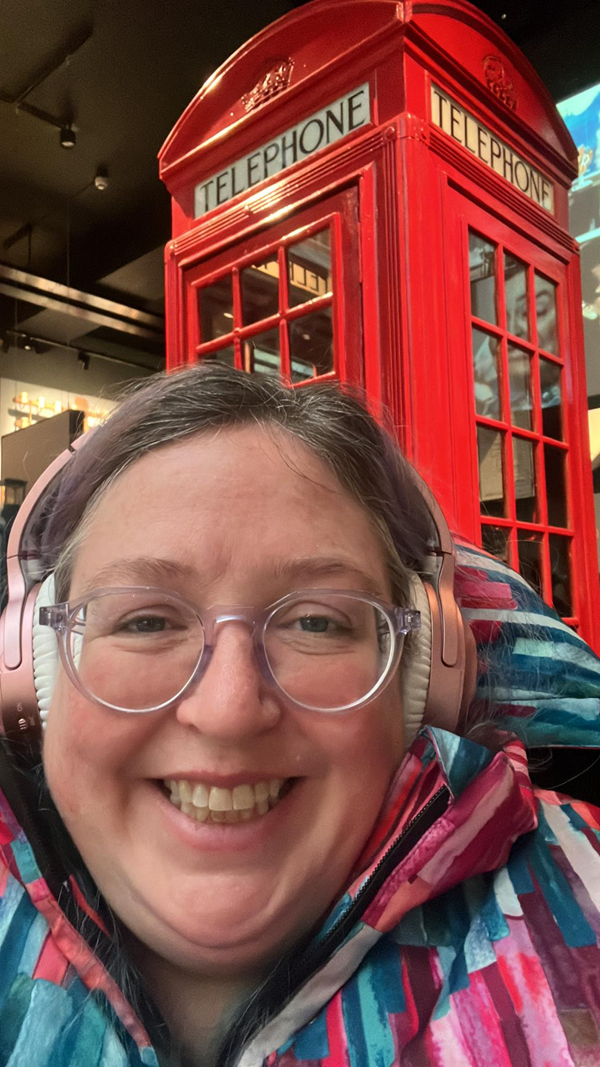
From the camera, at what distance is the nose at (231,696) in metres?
0.62

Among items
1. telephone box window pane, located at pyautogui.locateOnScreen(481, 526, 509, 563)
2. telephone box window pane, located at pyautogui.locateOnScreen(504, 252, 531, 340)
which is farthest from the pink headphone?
telephone box window pane, located at pyautogui.locateOnScreen(504, 252, 531, 340)

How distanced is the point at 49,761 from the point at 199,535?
0.27m

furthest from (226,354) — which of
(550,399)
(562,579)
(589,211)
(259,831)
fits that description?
(259,831)

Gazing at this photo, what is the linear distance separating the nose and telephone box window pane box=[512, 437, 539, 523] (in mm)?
1201

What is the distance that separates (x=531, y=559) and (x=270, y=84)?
1.26 meters

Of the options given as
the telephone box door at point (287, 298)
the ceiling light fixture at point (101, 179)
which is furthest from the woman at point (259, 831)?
the ceiling light fixture at point (101, 179)

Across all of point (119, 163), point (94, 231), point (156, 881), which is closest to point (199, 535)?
point (156, 881)

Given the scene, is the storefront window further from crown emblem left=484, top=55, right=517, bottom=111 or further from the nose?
the nose

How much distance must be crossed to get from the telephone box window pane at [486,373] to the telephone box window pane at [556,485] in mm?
249

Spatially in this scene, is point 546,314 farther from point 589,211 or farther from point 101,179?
point 101,179

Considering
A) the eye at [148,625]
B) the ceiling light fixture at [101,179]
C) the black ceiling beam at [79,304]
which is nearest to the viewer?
the eye at [148,625]

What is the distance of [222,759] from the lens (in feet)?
2.09

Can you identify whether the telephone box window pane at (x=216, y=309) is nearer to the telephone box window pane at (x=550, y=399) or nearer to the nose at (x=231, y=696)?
the telephone box window pane at (x=550, y=399)

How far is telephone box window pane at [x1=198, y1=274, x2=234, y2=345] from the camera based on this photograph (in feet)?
5.90
